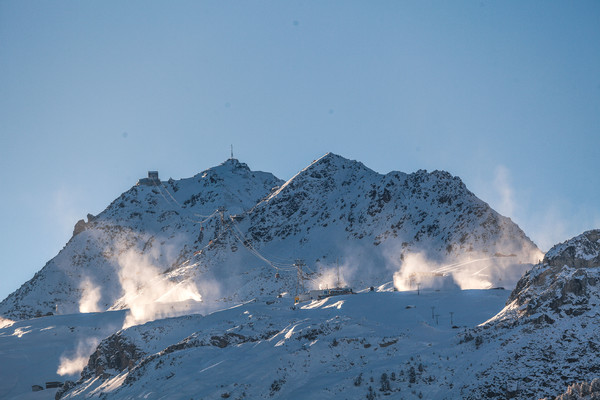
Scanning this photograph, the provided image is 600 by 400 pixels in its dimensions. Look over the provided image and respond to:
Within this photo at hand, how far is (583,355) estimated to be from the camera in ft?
102

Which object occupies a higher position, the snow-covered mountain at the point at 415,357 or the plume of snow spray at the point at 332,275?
the plume of snow spray at the point at 332,275

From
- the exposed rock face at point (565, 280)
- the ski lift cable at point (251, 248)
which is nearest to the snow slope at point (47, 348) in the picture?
the ski lift cable at point (251, 248)

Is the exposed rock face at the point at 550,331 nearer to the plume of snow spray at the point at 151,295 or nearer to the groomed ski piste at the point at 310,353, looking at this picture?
the groomed ski piste at the point at 310,353

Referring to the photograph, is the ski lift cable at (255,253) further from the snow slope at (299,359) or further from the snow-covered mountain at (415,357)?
the snow-covered mountain at (415,357)

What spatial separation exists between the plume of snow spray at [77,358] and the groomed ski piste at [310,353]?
4.30 meters

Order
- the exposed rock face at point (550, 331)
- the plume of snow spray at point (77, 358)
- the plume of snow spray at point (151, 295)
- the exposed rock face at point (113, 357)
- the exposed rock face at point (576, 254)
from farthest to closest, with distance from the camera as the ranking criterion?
the plume of snow spray at point (151, 295) < the plume of snow spray at point (77, 358) < the exposed rock face at point (113, 357) < the exposed rock face at point (576, 254) < the exposed rock face at point (550, 331)

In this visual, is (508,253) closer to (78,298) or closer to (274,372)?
(274,372)

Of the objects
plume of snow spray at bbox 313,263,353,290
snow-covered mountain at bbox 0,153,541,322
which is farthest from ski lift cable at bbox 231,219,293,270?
plume of snow spray at bbox 313,263,353,290

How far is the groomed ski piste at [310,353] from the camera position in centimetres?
3497

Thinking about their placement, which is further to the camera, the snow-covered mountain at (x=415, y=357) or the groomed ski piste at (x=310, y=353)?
the groomed ski piste at (x=310, y=353)

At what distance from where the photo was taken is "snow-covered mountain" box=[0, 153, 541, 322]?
115125mm

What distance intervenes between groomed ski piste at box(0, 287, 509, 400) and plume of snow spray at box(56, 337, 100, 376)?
169 inches

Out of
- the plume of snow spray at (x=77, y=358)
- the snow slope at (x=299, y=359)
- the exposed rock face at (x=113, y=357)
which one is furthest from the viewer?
the plume of snow spray at (x=77, y=358)

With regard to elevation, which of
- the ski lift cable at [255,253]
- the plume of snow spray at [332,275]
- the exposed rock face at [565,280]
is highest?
the ski lift cable at [255,253]
